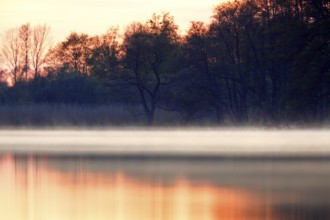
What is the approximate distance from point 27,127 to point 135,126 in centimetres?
1122

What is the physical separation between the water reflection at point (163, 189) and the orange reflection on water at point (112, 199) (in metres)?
0.03

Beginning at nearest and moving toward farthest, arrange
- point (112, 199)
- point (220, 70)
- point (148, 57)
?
point (112, 199) < point (220, 70) < point (148, 57)

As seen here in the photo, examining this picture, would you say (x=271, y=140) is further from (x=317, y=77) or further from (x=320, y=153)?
(x=320, y=153)

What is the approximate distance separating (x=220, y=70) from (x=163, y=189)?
5251 cm

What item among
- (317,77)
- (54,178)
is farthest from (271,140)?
(54,178)

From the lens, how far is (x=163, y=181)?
1198 inches

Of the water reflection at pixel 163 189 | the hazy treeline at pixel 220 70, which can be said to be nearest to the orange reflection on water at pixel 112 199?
the water reflection at pixel 163 189

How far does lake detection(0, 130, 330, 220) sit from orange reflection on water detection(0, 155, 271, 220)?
26 mm

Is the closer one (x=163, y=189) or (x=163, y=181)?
(x=163, y=189)

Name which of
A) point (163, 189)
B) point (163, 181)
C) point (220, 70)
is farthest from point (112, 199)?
point (220, 70)

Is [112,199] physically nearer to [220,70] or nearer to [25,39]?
[220,70]

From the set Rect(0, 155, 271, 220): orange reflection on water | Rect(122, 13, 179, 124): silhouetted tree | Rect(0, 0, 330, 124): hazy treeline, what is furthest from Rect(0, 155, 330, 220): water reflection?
Rect(122, 13, 179, 124): silhouetted tree

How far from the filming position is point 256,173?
1313 inches

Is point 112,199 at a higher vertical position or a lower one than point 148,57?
lower
